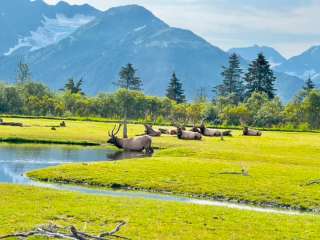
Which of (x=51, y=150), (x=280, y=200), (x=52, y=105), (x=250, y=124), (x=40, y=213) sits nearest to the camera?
(x=40, y=213)

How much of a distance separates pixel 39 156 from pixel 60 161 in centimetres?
292

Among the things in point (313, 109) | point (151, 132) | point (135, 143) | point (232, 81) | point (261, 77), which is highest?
point (232, 81)

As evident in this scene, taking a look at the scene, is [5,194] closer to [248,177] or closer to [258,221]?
[258,221]

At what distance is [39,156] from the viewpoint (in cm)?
4178

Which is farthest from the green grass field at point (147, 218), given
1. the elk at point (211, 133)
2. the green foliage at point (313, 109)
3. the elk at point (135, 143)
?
the green foliage at point (313, 109)

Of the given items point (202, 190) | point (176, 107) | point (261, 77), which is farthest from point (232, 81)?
point (202, 190)

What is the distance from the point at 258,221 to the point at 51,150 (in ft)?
93.8

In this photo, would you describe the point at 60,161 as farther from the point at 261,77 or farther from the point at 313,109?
the point at 261,77

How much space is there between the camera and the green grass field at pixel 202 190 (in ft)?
63.0

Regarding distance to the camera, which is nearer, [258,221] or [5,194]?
[258,221]

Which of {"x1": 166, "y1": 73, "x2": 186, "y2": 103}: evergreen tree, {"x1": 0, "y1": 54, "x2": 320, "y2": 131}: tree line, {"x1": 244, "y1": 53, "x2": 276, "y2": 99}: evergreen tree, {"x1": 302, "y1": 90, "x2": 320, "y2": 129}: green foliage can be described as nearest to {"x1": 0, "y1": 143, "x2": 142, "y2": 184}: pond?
{"x1": 0, "y1": 54, "x2": 320, "y2": 131}: tree line

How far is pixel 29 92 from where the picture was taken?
130 meters

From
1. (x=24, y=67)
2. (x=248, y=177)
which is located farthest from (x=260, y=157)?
(x=24, y=67)

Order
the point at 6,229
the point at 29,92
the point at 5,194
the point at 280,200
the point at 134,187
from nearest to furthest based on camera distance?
the point at 6,229 < the point at 5,194 < the point at 280,200 < the point at 134,187 < the point at 29,92
